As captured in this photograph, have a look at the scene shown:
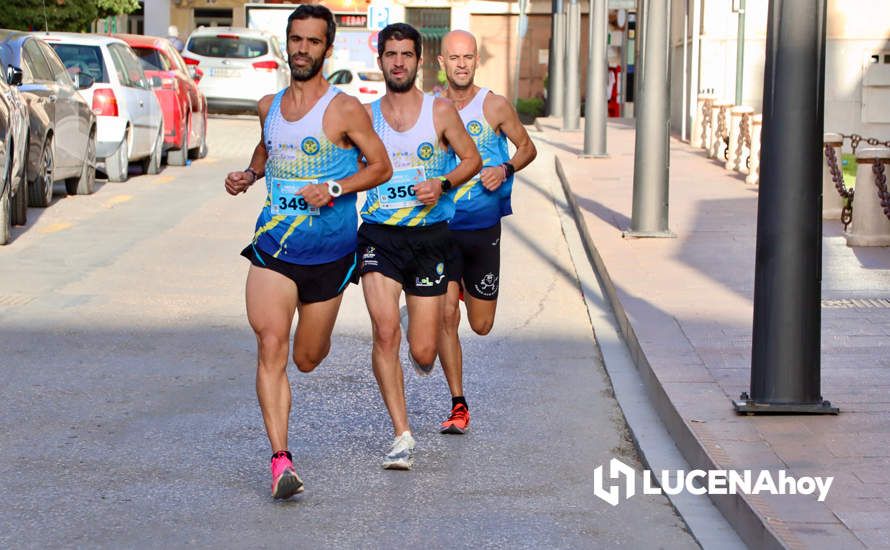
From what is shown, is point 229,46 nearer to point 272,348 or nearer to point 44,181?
point 44,181

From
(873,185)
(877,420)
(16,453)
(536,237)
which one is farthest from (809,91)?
(536,237)

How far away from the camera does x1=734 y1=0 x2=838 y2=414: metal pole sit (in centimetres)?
731

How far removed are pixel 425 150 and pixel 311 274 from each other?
0.81 meters

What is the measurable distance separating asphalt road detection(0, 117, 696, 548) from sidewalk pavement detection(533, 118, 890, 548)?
1.06ft

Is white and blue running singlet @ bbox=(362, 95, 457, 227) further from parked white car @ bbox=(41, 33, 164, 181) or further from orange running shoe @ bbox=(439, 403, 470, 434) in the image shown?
parked white car @ bbox=(41, 33, 164, 181)

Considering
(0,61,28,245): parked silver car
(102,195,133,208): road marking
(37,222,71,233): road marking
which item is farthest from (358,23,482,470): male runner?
(102,195,133,208): road marking

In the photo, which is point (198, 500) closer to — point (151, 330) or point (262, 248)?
point (262, 248)

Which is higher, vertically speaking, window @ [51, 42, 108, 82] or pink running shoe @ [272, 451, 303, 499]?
window @ [51, 42, 108, 82]

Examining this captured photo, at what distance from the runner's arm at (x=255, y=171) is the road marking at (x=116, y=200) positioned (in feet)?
37.1

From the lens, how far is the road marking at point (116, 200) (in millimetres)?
18156

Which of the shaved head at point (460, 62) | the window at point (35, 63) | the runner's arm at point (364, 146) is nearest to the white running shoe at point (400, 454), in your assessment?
the runner's arm at point (364, 146)

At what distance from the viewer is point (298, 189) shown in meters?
6.53

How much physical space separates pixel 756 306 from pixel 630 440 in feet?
2.61

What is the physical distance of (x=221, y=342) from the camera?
10.0 metres
